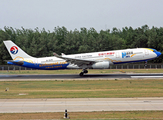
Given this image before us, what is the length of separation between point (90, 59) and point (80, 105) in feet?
90.0

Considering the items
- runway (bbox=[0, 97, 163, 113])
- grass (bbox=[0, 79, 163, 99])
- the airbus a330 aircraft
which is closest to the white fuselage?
the airbus a330 aircraft

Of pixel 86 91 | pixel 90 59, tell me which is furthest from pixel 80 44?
pixel 86 91

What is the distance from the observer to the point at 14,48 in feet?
160

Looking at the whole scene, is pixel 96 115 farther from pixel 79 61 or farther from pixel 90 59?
pixel 90 59

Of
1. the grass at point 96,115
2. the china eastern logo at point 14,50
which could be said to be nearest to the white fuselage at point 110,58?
the china eastern logo at point 14,50

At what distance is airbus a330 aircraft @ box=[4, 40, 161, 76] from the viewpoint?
44.9m

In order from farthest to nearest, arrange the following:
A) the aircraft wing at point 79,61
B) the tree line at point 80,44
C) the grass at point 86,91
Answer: the tree line at point 80,44 < the aircraft wing at point 79,61 < the grass at point 86,91

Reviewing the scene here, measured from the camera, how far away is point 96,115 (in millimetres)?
16656

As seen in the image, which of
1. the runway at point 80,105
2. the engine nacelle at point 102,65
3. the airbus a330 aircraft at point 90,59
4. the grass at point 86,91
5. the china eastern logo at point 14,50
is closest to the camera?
the runway at point 80,105

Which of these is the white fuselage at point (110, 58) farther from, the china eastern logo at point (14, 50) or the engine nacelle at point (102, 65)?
the china eastern logo at point (14, 50)

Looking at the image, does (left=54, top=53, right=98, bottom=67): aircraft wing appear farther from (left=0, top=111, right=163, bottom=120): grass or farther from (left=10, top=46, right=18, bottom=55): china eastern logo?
(left=0, top=111, right=163, bottom=120): grass

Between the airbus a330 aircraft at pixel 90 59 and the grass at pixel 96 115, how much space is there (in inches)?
1063

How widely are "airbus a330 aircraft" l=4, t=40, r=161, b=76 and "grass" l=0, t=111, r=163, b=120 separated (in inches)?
1063

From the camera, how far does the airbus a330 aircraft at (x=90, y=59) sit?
44.9 metres
